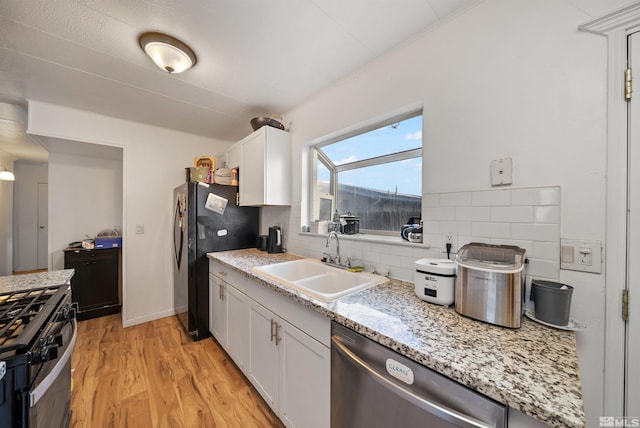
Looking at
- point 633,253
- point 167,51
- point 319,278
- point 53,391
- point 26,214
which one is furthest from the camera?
point 26,214

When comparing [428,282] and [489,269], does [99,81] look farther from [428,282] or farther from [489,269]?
[489,269]

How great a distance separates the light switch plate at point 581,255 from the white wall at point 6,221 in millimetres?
7183

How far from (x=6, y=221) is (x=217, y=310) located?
547 cm

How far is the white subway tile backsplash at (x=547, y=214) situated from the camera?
0.97 meters

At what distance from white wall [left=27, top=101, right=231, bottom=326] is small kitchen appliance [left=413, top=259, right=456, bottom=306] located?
3.08 meters

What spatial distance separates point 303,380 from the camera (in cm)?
117

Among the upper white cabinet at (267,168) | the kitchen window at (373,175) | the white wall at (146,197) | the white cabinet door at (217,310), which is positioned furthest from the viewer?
the white wall at (146,197)

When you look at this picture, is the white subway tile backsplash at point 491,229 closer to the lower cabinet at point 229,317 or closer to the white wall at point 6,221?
the lower cabinet at point 229,317

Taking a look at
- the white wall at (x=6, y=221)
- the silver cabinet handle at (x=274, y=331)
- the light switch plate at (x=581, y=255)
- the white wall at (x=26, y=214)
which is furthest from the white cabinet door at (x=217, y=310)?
the white wall at (x=26, y=214)

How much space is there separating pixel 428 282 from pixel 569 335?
0.46m

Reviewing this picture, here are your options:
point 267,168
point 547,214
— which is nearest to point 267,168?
point 267,168

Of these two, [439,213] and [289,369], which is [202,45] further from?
[289,369]

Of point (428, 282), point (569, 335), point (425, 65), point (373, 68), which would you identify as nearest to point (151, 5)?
point (373, 68)

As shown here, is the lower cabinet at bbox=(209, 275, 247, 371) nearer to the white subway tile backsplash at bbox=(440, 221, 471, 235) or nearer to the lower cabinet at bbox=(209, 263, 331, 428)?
the lower cabinet at bbox=(209, 263, 331, 428)
